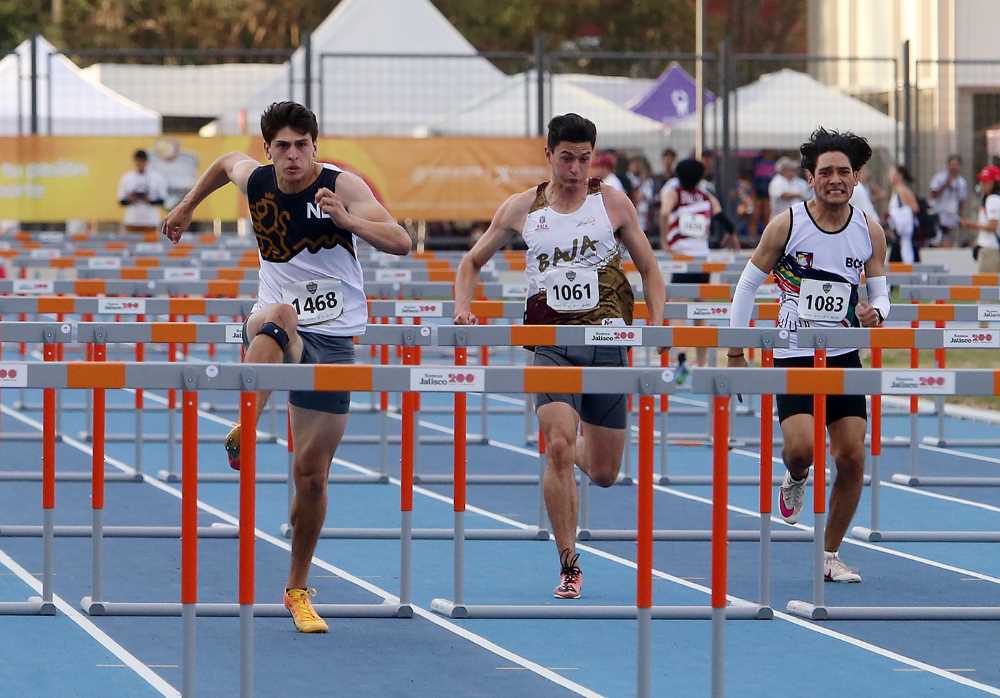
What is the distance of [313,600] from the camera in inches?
372

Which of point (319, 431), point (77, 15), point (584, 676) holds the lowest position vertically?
point (584, 676)

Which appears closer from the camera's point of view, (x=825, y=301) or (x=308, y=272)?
(x=308, y=272)

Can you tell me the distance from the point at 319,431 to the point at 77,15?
180 feet

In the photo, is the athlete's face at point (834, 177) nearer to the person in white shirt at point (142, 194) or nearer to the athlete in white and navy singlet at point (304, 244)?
the athlete in white and navy singlet at point (304, 244)

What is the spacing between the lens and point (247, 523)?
6.93 metres

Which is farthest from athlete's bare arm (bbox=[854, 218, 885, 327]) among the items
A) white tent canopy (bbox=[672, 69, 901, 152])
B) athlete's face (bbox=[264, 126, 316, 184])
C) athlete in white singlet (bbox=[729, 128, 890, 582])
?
white tent canopy (bbox=[672, 69, 901, 152])

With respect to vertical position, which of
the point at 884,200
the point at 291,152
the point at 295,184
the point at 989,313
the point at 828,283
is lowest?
the point at 989,313

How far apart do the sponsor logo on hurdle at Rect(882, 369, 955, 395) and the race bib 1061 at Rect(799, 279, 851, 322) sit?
105 inches

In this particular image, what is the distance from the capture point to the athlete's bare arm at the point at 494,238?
968cm

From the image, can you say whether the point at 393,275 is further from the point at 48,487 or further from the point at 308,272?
the point at 308,272

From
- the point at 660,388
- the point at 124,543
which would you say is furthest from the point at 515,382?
the point at 124,543

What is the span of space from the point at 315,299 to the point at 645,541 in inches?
84.4

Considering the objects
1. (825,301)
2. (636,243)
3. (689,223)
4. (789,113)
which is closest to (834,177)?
(825,301)

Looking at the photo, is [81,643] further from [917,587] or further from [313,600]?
[917,587]
